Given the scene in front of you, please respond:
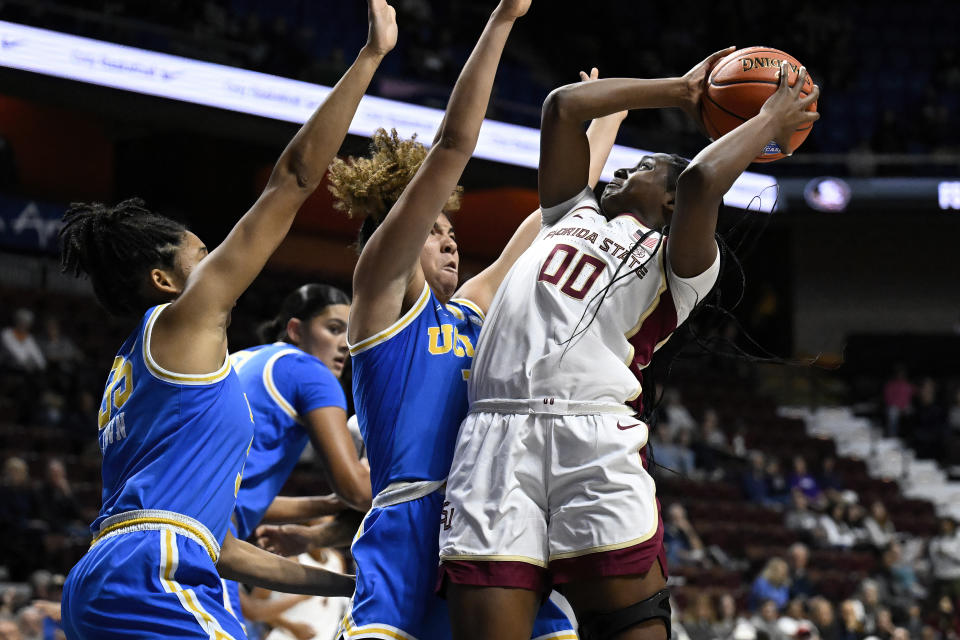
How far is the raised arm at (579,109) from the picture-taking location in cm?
290

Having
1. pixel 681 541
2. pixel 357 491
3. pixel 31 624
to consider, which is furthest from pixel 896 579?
pixel 357 491

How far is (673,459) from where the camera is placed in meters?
13.8

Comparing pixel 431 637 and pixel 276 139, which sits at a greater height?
pixel 276 139

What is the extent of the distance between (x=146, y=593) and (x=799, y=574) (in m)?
10.6

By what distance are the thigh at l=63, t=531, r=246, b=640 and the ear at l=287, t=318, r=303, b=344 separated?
1.79 m

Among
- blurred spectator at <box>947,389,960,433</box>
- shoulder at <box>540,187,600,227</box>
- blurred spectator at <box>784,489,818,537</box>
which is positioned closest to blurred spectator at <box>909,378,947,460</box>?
blurred spectator at <box>947,389,960,433</box>

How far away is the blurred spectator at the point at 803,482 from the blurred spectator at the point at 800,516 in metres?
0.45

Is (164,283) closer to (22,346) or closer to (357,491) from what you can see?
(357,491)

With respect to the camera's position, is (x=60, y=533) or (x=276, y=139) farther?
(x=276, y=139)

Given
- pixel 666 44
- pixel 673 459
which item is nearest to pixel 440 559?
pixel 673 459

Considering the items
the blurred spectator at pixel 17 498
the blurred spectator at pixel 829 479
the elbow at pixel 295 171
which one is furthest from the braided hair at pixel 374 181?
the blurred spectator at pixel 829 479

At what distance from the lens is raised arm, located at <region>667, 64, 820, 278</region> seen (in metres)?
2.60

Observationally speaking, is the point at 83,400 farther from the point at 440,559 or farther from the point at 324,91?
the point at 440,559

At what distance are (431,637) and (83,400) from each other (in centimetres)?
828
